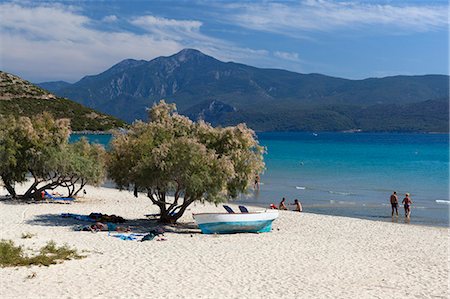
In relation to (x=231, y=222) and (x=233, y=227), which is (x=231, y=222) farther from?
(x=233, y=227)

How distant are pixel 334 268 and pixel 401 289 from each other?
283cm

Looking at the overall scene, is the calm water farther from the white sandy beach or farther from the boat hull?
the white sandy beach

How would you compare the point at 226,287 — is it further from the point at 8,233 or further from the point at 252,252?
the point at 8,233

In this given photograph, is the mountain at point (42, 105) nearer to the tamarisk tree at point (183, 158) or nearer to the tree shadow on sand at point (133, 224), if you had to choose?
the tree shadow on sand at point (133, 224)

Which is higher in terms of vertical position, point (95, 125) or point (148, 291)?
point (95, 125)

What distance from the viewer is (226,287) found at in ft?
46.9

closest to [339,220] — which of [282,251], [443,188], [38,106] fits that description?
[282,251]

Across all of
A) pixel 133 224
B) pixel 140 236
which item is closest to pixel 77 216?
pixel 133 224

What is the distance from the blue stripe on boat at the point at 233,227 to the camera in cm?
2331

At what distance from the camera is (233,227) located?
23.5m

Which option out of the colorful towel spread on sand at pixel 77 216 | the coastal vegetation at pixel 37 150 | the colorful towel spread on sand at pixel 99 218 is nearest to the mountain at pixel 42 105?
the coastal vegetation at pixel 37 150

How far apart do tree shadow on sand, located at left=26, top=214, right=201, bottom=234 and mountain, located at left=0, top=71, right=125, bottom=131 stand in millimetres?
93042

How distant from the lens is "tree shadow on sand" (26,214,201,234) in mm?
23933

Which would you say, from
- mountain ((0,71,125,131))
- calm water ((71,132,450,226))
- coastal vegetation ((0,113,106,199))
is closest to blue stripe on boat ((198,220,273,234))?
calm water ((71,132,450,226))
